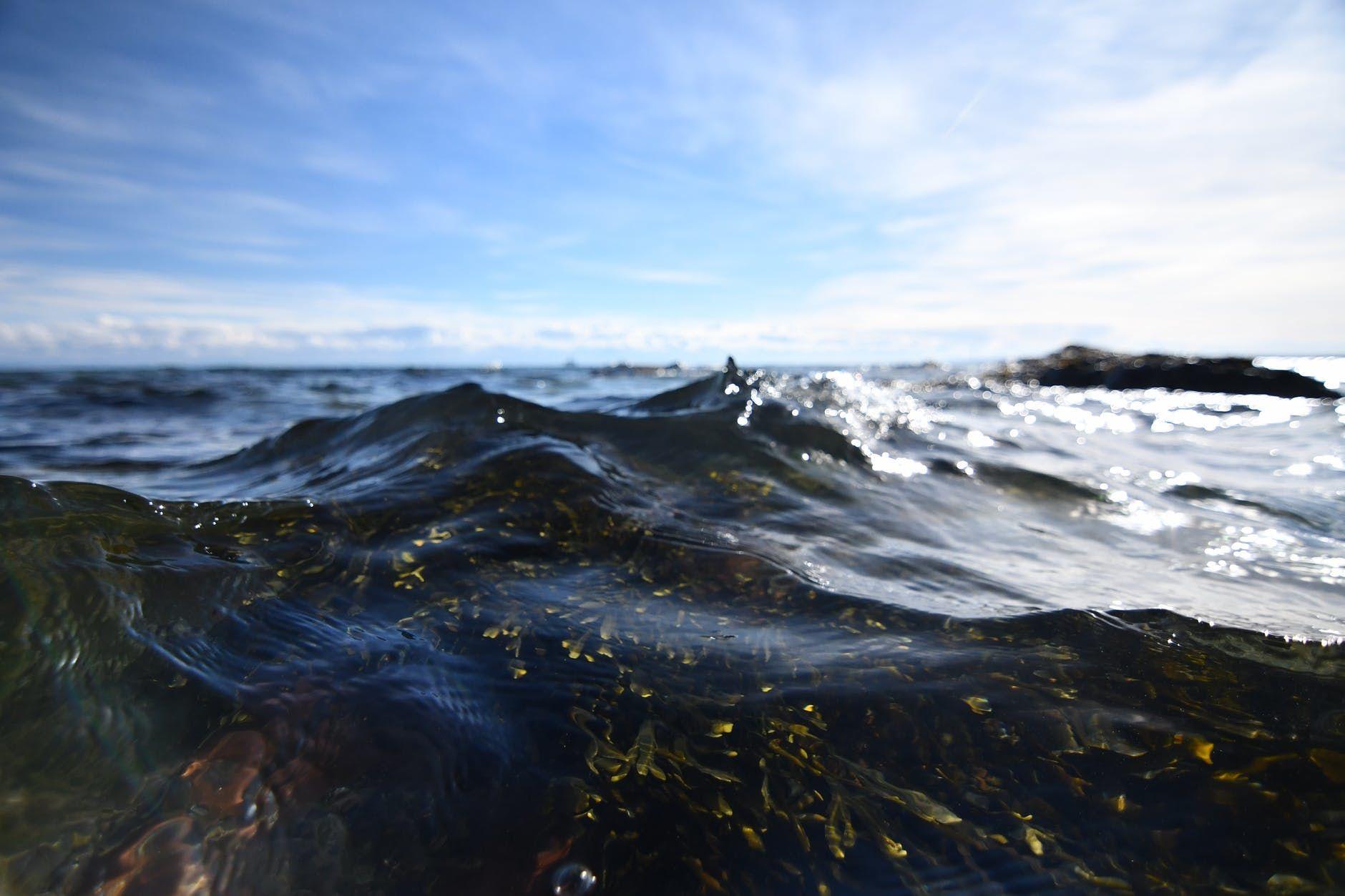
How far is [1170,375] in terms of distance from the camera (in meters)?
21.2

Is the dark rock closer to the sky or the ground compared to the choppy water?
closer to the sky

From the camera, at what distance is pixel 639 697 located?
226cm

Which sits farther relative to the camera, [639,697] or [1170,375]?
[1170,375]

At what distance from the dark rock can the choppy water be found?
20462mm

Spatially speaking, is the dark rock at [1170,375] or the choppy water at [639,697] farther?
the dark rock at [1170,375]

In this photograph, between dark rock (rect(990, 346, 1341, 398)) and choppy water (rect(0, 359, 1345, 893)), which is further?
dark rock (rect(990, 346, 1341, 398))

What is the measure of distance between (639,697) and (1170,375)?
25.8m

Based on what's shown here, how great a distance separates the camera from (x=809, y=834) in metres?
1.79

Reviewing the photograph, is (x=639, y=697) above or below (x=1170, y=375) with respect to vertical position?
below

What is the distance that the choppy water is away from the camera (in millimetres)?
1688

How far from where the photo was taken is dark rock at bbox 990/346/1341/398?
18922 mm

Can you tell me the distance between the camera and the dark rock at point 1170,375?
62.1ft

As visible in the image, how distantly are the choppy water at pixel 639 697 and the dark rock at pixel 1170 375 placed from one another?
67.1 ft

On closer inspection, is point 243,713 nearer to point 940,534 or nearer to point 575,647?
point 575,647
